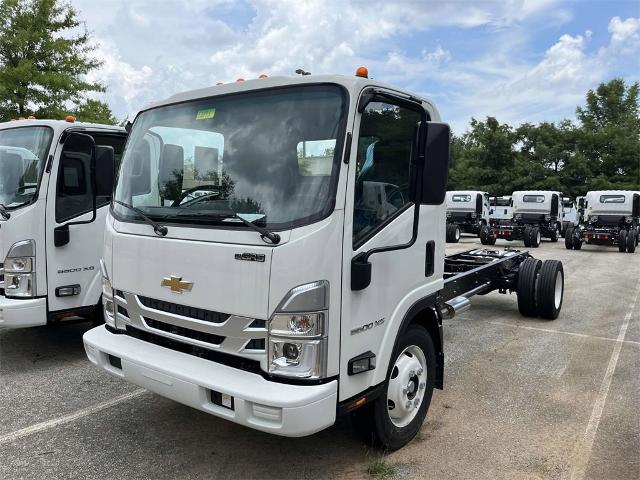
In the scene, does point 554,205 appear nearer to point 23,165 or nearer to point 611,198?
point 611,198

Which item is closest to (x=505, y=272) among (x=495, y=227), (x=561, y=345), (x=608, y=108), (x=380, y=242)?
(x=561, y=345)

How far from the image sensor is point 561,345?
6348 millimetres

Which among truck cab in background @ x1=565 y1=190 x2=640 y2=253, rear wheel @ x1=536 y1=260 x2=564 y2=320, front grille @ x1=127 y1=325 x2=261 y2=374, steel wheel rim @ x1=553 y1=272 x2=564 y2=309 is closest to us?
front grille @ x1=127 y1=325 x2=261 y2=374


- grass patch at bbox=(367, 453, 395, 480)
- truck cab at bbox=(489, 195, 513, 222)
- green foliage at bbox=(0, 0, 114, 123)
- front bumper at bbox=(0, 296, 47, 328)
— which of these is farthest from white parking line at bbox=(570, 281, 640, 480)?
truck cab at bbox=(489, 195, 513, 222)

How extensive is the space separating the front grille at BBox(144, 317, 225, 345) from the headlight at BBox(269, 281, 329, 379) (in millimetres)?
384

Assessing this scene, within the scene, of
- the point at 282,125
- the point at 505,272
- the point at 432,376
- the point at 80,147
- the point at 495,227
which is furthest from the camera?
the point at 495,227

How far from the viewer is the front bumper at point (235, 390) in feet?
8.64

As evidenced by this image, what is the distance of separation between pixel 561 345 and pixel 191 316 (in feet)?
16.5

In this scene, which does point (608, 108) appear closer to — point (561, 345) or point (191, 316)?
point (561, 345)

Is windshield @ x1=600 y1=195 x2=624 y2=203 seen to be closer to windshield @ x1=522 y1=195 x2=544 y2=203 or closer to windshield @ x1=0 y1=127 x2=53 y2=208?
windshield @ x1=522 y1=195 x2=544 y2=203

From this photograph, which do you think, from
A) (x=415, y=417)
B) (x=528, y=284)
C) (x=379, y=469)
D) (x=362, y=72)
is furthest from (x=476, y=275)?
(x=362, y=72)

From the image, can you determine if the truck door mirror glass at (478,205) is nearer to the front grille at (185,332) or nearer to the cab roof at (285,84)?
the cab roof at (285,84)

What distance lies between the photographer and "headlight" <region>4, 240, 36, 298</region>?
4.86 metres

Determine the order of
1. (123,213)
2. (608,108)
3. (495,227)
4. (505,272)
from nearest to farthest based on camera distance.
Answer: (123,213), (505,272), (495,227), (608,108)
